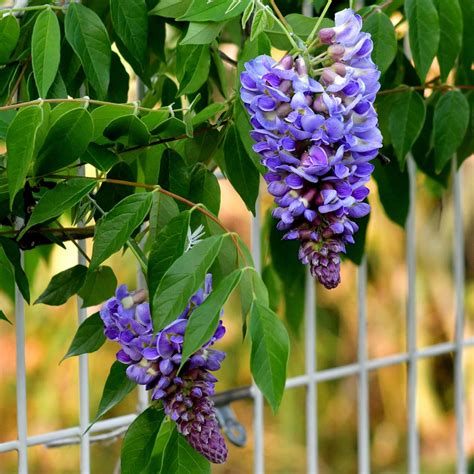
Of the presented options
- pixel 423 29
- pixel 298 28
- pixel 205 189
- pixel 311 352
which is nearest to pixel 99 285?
pixel 205 189

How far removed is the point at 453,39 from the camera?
1334 millimetres

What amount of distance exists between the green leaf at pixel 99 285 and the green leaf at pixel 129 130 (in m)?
0.21

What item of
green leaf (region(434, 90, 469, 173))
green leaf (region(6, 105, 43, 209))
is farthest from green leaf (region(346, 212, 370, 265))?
green leaf (region(6, 105, 43, 209))

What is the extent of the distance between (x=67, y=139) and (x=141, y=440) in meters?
0.34

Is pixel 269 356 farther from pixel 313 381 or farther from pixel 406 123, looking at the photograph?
pixel 313 381

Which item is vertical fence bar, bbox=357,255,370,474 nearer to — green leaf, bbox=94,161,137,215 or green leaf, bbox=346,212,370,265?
green leaf, bbox=346,212,370,265

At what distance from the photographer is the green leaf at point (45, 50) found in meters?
1.11

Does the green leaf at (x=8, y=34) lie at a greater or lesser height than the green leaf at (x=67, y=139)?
greater

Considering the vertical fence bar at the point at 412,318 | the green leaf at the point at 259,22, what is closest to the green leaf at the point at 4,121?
the green leaf at the point at 259,22

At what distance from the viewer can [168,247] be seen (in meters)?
1.07

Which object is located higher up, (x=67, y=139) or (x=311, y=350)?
(x=67, y=139)

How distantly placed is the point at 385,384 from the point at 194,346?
265 cm

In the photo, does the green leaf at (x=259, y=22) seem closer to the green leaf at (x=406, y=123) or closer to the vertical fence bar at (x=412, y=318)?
the green leaf at (x=406, y=123)

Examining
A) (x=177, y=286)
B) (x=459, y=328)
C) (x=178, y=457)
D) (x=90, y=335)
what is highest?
(x=177, y=286)
